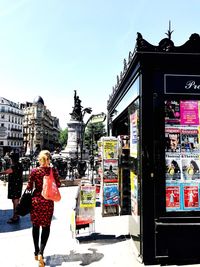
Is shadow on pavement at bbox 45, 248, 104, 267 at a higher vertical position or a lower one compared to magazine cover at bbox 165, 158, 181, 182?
lower

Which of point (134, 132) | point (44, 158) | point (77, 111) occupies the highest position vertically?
point (77, 111)

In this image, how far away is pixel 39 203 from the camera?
4.47 m

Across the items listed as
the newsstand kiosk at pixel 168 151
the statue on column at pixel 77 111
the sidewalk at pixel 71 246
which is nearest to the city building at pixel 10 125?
the statue on column at pixel 77 111

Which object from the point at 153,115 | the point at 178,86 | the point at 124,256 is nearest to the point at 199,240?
the point at 124,256

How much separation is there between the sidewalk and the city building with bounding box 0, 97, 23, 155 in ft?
290

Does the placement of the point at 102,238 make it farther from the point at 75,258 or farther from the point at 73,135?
the point at 73,135

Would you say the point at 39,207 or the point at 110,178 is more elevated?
the point at 110,178

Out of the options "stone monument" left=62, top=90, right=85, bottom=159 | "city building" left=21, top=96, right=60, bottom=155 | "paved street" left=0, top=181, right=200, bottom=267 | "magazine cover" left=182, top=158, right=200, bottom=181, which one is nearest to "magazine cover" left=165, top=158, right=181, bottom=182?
"magazine cover" left=182, top=158, right=200, bottom=181

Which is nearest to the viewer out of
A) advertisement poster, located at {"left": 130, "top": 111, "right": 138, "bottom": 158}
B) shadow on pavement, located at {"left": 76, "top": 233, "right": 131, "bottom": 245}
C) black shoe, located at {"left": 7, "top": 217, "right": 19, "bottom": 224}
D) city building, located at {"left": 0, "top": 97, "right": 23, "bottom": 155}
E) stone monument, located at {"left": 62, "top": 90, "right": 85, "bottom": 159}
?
advertisement poster, located at {"left": 130, "top": 111, "right": 138, "bottom": 158}

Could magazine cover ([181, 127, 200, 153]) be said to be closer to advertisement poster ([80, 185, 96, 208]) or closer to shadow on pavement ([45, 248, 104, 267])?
shadow on pavement ([45, 248, 104, 267])

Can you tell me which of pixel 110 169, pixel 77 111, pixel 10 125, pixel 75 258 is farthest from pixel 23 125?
pixel 75 258

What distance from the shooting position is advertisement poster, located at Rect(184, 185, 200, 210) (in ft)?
14.9

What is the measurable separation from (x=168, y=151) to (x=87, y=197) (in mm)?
2354

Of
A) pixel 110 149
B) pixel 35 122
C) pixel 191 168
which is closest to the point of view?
pixel 191 168
